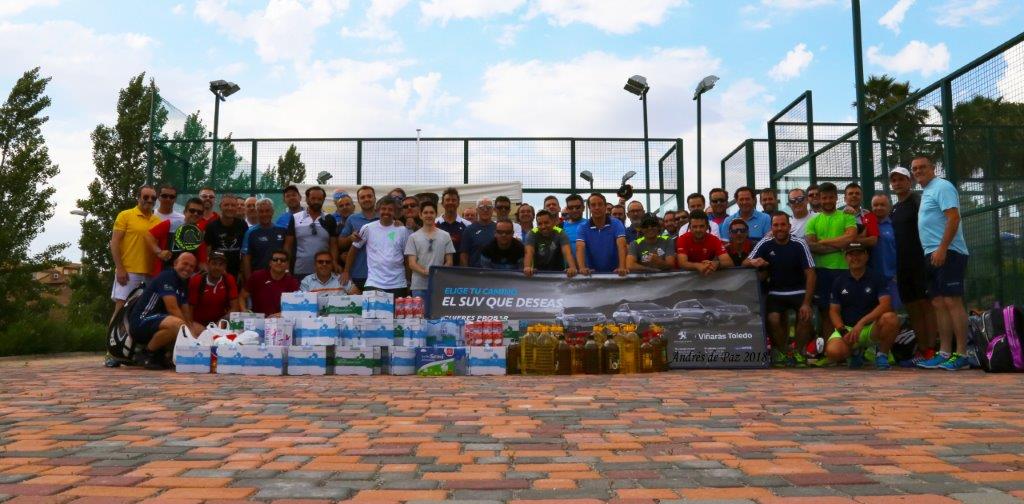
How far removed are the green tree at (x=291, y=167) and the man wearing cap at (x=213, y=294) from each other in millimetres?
5966

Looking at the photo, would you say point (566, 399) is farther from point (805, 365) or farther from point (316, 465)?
point (805, 365)

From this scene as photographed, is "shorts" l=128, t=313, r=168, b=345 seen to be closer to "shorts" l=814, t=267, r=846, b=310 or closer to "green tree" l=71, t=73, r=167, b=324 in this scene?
"shorts" l=814, t=267, r=846, b=310

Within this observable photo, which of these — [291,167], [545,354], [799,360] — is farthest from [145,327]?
[291,167]

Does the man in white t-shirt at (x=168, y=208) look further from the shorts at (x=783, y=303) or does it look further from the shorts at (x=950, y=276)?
the shorts at (x=950, y=276)

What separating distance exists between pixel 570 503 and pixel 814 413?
2.60 meters

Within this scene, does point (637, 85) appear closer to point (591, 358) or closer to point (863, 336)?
point (863, 336)

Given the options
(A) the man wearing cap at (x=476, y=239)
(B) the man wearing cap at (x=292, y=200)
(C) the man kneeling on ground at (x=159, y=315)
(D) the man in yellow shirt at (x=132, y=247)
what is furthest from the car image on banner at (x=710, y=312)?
(D) the man in yellow shirt at (x=132, y=247)

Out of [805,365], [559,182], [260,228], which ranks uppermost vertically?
[559,182]

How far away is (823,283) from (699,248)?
1.39 meters

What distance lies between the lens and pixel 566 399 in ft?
18.6

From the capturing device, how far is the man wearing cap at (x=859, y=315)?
8812 mm

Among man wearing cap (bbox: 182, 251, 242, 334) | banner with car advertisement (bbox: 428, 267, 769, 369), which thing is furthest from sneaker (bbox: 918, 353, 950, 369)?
man wearing cap (bbox: 182, 251, 242, 334)

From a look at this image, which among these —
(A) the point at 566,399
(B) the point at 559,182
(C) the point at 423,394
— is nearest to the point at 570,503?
(A) the point at 566,399

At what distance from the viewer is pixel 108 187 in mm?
30453
